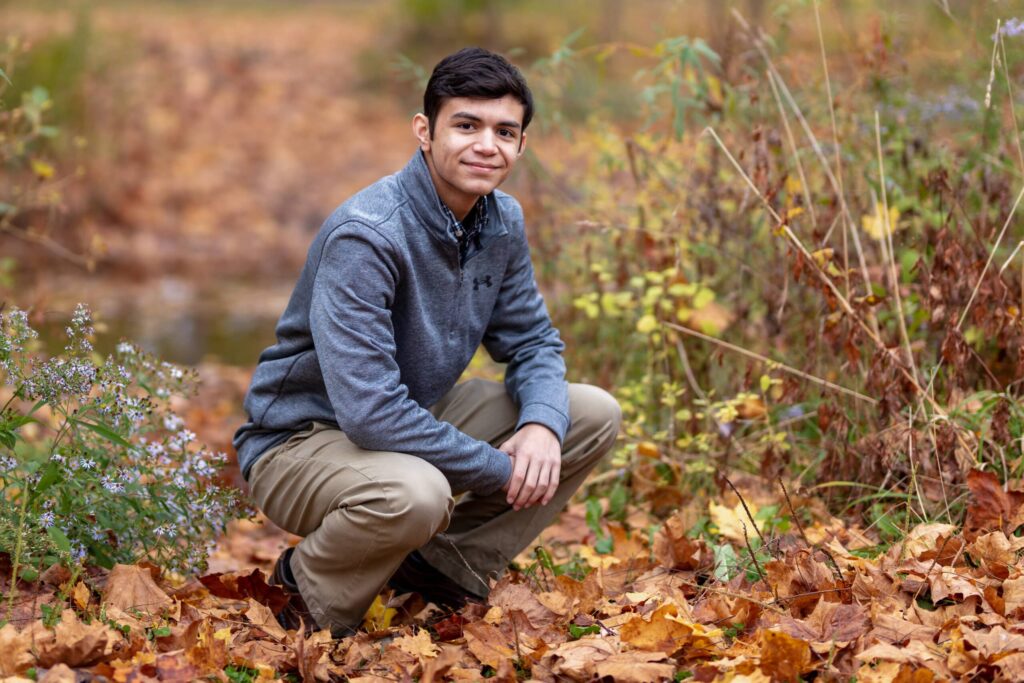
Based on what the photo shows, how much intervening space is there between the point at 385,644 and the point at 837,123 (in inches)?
87.1

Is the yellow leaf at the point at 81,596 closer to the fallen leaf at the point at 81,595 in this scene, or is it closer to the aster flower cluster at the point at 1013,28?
the fallen leaf at the point at 81,595

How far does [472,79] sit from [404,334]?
57 centimetres

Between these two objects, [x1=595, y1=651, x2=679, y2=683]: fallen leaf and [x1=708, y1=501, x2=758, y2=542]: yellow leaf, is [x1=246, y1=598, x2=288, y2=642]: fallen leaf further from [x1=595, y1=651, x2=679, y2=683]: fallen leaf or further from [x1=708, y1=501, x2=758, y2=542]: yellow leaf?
[x1=708, y1=501, x2=758, y2=542]: yellow leaf

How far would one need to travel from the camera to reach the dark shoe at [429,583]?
275 centimetres

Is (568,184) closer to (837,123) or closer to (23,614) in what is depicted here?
(837,123)

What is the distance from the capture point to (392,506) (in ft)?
7.57

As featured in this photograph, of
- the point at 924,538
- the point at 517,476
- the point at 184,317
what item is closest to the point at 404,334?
the point at 517,476

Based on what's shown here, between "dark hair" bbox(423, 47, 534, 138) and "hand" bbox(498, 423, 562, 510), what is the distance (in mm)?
706

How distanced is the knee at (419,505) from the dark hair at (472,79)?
0.76 meters

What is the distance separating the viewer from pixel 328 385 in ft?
7.73

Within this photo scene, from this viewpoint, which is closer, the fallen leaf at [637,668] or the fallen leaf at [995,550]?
the fallen leaf at [637,668]

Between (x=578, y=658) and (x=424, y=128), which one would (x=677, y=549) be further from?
(x=424, y=128)

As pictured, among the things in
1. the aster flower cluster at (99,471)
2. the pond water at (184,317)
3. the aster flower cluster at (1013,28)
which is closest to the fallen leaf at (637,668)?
the aster flower cluster at (99,471)

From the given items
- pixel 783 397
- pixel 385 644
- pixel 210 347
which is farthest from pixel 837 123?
pixel 210 347
